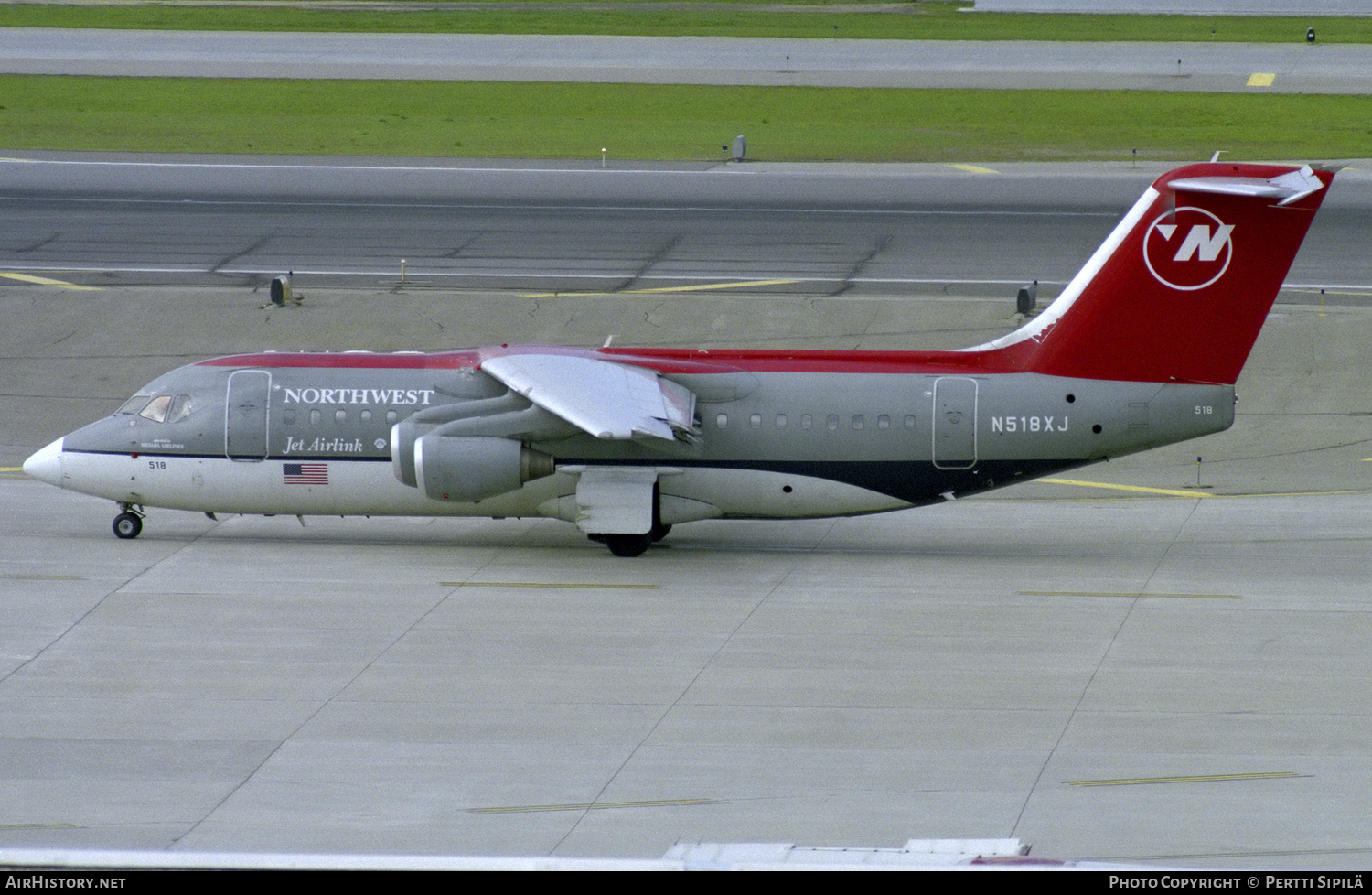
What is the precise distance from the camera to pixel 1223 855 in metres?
15.2

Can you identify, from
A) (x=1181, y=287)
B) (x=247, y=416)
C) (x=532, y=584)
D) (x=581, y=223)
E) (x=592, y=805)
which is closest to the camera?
(x=592, y=805)

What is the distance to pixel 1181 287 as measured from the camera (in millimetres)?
25344

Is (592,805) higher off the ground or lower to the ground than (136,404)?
lower

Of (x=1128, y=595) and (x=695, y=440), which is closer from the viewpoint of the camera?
(x=1128, y=595)

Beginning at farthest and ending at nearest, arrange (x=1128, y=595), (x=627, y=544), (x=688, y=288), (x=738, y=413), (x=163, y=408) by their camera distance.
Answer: (x=688, y=288) < (x=163, y=408) < (x=627, y=544) < (x=738, y=413) < (x=1128, y=595)

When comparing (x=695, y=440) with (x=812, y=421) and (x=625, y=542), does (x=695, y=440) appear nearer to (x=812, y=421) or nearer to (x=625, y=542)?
(x=812, y=421)

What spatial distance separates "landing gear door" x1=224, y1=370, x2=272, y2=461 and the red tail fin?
11.9 m

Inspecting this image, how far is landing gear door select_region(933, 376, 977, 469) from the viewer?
25656 millimetres

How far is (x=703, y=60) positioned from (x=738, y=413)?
52.1 metres

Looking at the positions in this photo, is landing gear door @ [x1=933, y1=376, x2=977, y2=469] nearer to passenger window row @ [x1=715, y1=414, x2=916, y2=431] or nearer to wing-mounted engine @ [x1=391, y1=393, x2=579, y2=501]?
passenger window row @ [x1=715, y1=414, x2=916, y2=431]

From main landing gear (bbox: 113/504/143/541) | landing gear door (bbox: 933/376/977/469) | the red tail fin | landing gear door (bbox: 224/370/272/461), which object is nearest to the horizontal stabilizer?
the red tail fin

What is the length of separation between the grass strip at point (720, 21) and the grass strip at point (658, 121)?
17.5 meters

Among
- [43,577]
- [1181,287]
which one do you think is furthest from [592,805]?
[1181,287]
